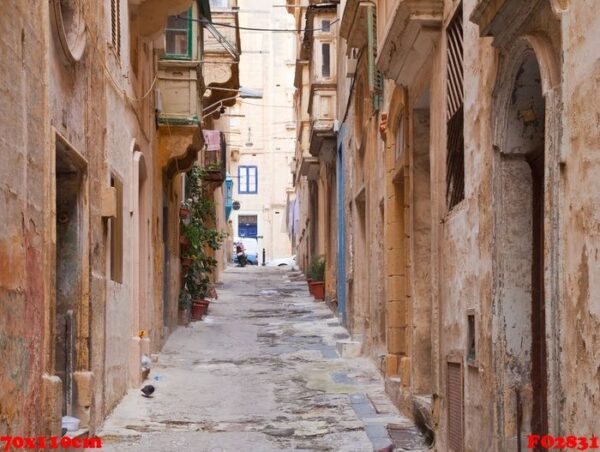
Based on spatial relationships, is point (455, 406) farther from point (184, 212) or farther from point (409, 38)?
point (184, 212)

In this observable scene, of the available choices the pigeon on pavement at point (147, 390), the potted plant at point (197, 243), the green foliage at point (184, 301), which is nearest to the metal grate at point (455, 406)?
the pigeon on pavement at point (147, 390)

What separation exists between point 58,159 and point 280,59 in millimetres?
52895

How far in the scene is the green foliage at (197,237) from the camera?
69.9ft

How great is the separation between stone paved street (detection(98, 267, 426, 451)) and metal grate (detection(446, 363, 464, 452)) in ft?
3.14

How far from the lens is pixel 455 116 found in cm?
870

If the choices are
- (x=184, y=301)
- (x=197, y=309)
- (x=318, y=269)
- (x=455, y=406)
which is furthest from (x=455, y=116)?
(x=318, y=269)

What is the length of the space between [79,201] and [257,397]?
426 centimetres

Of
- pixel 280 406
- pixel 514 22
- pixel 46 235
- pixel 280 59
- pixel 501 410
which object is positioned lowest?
pixel 280 406

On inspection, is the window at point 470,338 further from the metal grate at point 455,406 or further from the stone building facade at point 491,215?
the metal grate at point 455,406

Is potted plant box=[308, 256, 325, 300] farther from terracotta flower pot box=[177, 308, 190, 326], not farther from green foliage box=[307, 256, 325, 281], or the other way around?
terracotta flower pot box=[177, 308, 190, 326]

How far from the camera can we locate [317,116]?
78.3 ft

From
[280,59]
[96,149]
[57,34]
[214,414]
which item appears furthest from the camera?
[280,59]

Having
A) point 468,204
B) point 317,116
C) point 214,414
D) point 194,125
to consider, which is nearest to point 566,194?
point 468,204

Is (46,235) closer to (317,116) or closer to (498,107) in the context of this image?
(498,107)
